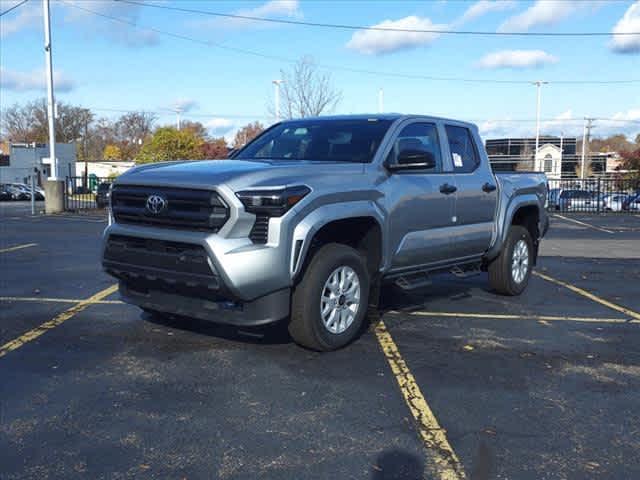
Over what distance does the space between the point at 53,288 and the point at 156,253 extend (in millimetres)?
3713

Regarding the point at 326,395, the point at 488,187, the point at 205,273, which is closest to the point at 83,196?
the point at 488,187

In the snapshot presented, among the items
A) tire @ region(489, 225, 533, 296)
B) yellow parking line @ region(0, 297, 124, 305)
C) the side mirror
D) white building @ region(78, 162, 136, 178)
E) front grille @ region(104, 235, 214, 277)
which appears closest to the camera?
front grille @ region(104, 235, 214, 277)

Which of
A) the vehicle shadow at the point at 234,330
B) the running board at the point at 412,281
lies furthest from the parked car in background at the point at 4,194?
the running board at the point at 412,281

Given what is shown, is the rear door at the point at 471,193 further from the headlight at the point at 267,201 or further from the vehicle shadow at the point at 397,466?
the vehicle shadow at the point at 397,466

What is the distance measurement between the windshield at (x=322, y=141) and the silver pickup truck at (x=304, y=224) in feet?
0.05

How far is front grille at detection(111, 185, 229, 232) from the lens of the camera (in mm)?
4496

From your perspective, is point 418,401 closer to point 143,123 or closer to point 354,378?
point 354,378

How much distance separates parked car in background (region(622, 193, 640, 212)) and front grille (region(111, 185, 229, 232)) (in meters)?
27.3

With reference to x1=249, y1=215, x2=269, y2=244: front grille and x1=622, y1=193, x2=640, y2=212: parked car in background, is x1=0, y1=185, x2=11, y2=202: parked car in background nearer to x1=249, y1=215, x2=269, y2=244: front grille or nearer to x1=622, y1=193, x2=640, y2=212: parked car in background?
x1=622, y1=193, x2=640, y2=212: parked car in background

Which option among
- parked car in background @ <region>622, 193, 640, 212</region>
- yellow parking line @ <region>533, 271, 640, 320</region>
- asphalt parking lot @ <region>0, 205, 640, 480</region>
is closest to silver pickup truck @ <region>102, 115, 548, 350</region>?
asphalt parking lot @ <region>0, 205, 640, 480</region>

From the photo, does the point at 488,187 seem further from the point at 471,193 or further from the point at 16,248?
the point at 16,248

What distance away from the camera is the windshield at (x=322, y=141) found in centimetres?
574

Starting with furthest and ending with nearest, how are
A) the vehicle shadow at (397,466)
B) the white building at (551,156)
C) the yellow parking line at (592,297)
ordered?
the white building at (551,156) → the yellow parking line at (592,297) → the vehicle shadow at (397,466)

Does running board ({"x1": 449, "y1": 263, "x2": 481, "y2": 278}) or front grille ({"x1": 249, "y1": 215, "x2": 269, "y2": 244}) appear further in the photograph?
running board ({"x1": 449, "y1": 263, "x2": 481, "y2": 278})
